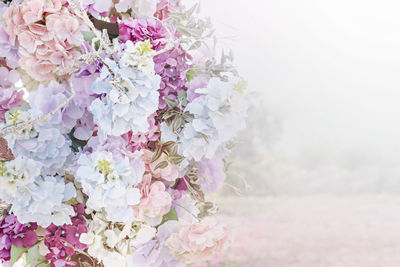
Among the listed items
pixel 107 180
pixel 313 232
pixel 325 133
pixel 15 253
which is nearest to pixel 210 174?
pixel 107 180

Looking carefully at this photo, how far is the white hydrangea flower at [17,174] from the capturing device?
0.64m

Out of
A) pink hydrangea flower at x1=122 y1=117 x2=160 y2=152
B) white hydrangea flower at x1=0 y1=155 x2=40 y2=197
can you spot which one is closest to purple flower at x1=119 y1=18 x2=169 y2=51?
pink hydrangea flower at x1=122 y1=117 x2=160 y2=152

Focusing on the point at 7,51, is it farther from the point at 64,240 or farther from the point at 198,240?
the point at 198,240

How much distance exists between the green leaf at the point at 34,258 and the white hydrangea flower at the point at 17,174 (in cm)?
11

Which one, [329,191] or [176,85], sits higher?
[176,85]

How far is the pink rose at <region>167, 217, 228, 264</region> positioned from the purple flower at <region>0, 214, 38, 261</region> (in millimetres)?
211

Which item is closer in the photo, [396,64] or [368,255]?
[368,255]

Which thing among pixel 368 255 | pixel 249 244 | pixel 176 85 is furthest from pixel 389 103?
pixel 176 85

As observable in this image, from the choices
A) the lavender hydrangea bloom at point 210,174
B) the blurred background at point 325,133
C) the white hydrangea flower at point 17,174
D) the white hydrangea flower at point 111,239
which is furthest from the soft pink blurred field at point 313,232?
the white hydrangea flower at point 17,174

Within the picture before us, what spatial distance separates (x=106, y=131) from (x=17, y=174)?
141 mm

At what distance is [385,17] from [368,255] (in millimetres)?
1217

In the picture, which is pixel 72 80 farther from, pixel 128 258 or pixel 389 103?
pixel 389 103

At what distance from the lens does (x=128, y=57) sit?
0.60 metres

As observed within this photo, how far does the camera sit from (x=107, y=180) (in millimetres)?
617
